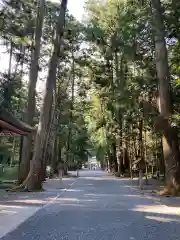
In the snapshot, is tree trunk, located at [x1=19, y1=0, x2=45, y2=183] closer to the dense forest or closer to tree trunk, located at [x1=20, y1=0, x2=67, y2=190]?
the dense forest

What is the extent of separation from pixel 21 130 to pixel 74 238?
204 inches

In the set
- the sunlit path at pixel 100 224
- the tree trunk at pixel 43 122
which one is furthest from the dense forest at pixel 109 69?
the sunlit path at pixel 100 224

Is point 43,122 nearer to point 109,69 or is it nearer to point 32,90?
point 32,90

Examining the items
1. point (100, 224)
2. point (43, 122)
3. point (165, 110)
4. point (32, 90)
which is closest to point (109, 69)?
point (32, 90)

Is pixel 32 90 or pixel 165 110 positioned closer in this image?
pixel 165 110

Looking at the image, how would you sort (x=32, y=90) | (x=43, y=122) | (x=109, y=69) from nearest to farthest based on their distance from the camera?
1. (x=43, y=122)
2. (x=32, y=90)
3. (x=109, y=69)

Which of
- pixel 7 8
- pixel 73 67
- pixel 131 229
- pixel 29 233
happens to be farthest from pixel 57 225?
pixel 73 67

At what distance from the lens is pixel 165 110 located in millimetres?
20453

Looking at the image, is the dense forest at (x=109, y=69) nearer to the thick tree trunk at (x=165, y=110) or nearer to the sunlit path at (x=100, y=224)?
the thick tree trunk at (x=165, y=110)

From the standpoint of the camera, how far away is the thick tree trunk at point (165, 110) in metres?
19.6

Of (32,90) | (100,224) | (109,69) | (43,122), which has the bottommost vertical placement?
(100,224)

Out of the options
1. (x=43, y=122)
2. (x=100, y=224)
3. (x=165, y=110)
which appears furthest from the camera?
(x=43, y=122)

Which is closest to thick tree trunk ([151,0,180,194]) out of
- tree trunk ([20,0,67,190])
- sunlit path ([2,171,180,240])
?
sunlit path ([2,171,180,240])

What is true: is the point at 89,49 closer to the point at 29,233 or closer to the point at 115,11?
the point at 115,11
